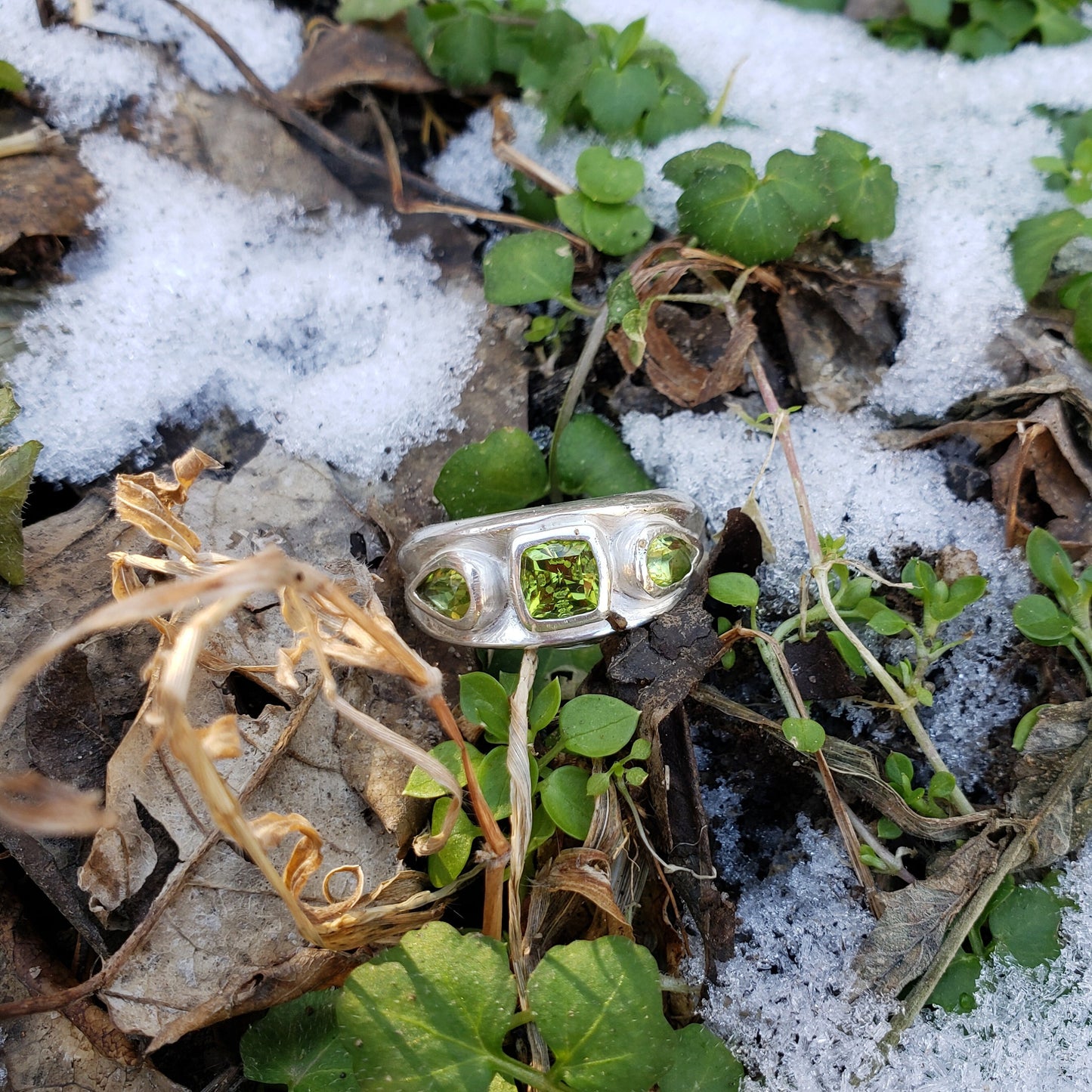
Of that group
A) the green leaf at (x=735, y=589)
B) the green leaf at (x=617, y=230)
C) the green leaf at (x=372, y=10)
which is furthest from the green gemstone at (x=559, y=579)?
the green leaf at (x=372, y=10)

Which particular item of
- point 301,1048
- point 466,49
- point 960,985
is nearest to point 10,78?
point 466,49

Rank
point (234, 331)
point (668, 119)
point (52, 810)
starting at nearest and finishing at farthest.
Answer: point (52, 810)
point (234, 331)
point (668, 119)

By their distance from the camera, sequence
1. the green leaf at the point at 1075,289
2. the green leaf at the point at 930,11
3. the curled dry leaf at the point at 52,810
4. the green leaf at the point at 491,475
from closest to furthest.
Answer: the curled dry leaf at the point at 52,810, the green leaf at the point at 491,475, the green leaf at the point at 1075,289, the green leaf at the point at 930,11

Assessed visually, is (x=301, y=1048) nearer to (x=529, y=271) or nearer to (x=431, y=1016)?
(x=431, y=1016)

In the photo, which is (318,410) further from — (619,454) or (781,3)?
(781,3)

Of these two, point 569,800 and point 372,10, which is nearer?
point 569,800

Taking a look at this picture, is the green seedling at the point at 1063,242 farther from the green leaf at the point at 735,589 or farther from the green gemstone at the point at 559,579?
the green gemstone at the point at 559,579
